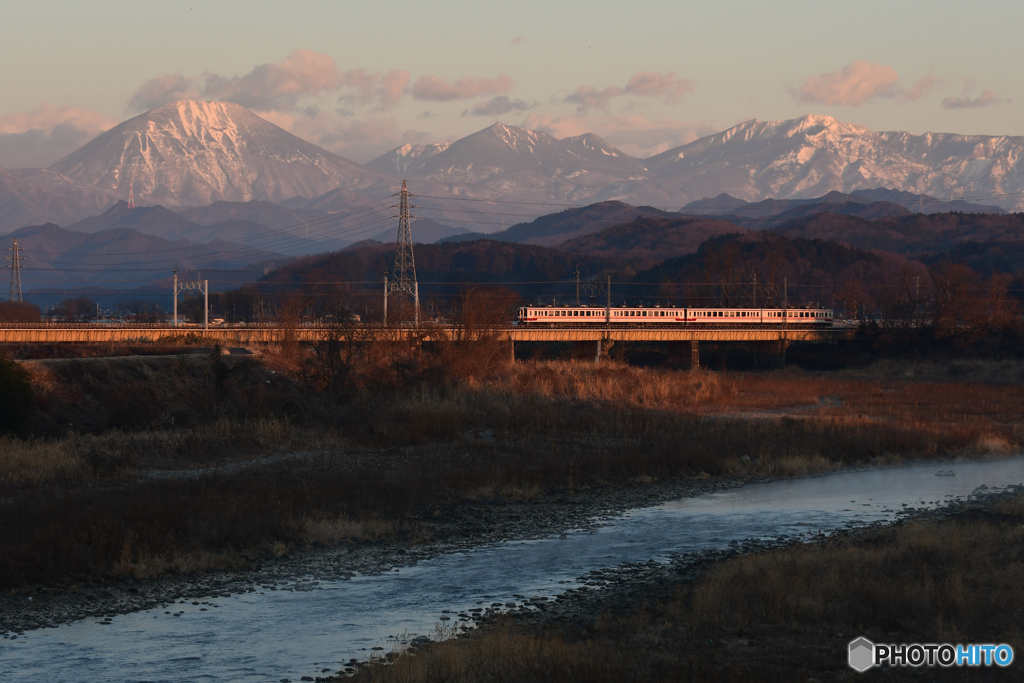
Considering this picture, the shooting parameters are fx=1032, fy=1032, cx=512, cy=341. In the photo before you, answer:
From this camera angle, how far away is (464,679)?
57.0 feet

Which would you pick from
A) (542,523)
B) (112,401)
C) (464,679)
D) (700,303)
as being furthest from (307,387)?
(700,303)

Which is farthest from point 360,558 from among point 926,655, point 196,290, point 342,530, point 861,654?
point 196,290

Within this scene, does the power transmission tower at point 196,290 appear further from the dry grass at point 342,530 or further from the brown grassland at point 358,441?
the dry grass at point 342,530

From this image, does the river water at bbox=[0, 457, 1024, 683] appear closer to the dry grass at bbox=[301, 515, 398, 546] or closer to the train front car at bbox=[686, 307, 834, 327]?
the dry grass at bbox=[301, 515, 398, 546]

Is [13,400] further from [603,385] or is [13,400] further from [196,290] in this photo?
[196,290]

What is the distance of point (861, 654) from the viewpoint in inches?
734

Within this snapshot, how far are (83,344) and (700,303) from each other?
120 m

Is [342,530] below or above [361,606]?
above

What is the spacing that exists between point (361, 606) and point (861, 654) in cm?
1073

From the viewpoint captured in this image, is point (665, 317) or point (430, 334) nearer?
point (430, 334)

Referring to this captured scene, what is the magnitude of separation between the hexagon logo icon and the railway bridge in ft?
164

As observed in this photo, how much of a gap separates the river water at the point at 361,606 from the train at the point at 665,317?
91322 mm

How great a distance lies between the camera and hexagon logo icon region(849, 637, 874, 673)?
18.1m

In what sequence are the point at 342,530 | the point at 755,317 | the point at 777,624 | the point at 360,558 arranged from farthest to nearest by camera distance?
the point at 755,317 < the point at 342,530 < the point at 360,558 < the point at 777,624
